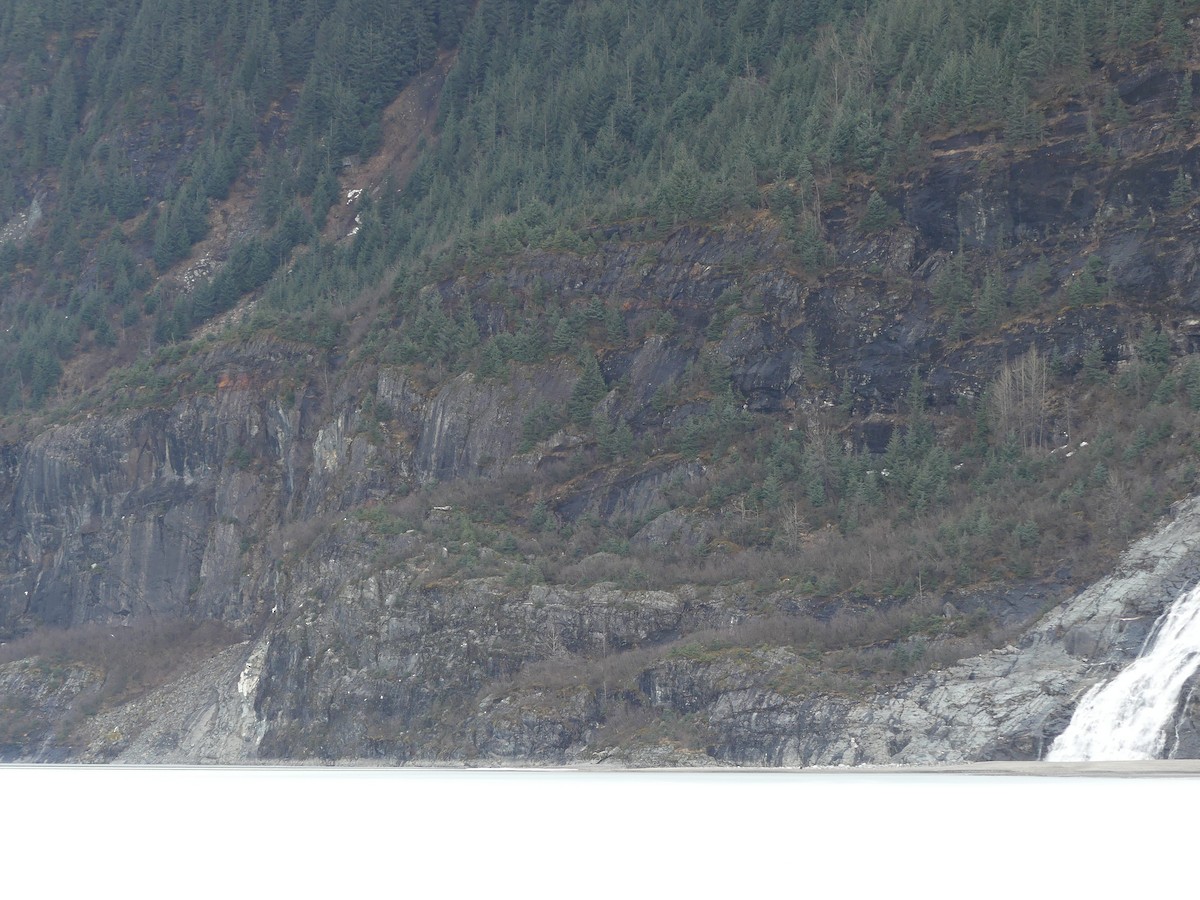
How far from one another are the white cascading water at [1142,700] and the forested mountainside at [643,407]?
4.01 ft

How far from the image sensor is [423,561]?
93250mm

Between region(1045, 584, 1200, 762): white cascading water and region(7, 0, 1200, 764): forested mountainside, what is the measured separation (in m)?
1.22

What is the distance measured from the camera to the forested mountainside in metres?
77.2

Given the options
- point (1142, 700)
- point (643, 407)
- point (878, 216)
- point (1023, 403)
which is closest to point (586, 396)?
Answer: point (643, 407)

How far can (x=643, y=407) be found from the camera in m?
98.3

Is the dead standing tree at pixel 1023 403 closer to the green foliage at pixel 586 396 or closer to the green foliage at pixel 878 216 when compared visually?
the green foliage at pixel 878 216

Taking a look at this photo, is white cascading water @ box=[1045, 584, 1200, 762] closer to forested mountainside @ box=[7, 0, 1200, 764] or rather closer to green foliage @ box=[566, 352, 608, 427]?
forested mountainside @ box=[7, 0, 1200, 764]

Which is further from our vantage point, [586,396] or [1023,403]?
[586,396]

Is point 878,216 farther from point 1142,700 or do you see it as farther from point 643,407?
point 1142,700

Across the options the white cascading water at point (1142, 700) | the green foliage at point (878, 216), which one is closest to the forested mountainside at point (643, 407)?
the green foliage at point (878, 216)

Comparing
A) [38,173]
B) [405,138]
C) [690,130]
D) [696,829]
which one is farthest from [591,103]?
[696,829]

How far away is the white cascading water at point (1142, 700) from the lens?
61344 mm

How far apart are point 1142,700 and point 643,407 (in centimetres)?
4247

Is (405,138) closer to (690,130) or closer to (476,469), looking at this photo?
(690,130)
